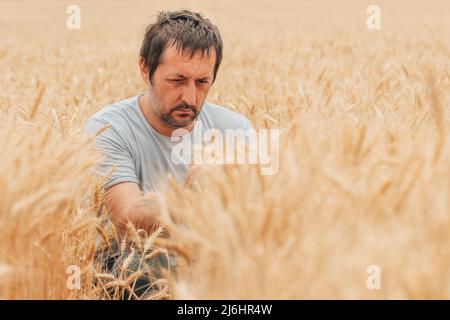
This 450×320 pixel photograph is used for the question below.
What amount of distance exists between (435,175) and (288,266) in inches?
21.7

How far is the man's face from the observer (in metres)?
2.62

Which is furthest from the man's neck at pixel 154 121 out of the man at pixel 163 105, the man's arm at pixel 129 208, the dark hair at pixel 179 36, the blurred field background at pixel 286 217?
the blurred field background at pixel 286 217

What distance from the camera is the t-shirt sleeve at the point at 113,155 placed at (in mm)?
2324

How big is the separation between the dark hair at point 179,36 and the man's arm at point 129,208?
0.71 m

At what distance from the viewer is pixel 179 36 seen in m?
2.69

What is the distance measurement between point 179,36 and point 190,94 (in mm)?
286

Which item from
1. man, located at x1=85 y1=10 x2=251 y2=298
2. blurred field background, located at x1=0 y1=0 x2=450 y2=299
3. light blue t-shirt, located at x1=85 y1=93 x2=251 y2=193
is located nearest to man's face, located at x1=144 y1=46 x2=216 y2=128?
man, located at x1=85 y1=10 x2=251 y2=298

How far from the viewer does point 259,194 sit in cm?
146

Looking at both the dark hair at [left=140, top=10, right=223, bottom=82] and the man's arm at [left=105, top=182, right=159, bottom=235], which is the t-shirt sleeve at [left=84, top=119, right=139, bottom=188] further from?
the dark hair at [left=140, top=10, right=223, bottom=82]

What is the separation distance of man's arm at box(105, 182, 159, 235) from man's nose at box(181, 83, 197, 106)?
0.48 m

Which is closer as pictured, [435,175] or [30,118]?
[435,175]

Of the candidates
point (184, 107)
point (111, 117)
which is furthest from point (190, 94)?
point (111, 117)
